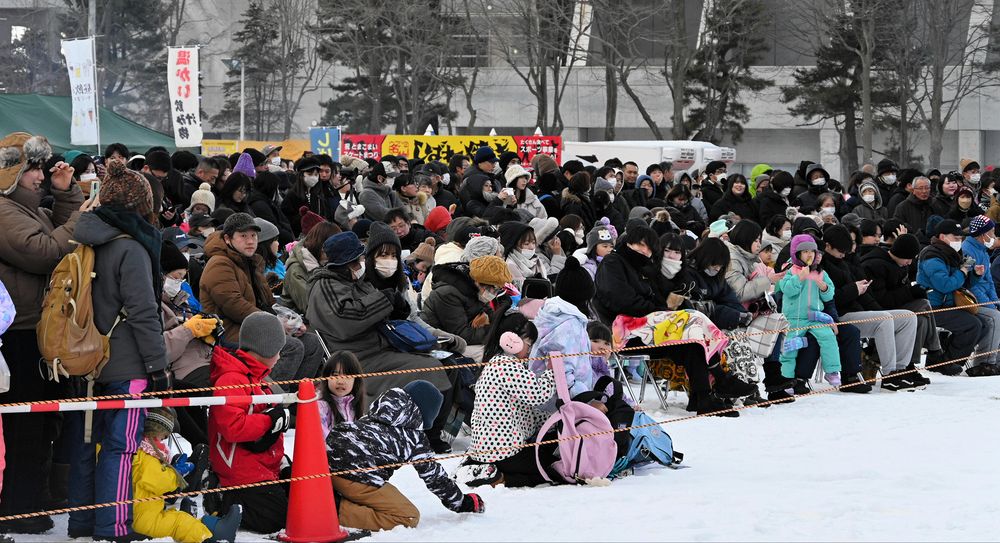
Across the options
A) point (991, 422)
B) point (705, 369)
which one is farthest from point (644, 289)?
point (991, 422)

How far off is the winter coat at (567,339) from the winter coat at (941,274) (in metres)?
5.92

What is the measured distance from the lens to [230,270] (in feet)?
28.7

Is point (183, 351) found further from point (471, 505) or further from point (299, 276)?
point (299, 276)

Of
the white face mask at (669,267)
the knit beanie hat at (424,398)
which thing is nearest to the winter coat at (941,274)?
the white face mask at (669,267)

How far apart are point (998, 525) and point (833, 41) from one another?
41.6m

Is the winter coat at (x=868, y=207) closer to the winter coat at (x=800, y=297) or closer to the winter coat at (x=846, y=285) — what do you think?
the winter coat at (x=846, y=285)

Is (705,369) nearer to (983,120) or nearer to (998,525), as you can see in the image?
(998,525)

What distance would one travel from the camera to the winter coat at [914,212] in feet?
59.2

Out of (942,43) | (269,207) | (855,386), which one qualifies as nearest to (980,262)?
(855,386)

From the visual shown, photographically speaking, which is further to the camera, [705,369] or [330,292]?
[705,369]

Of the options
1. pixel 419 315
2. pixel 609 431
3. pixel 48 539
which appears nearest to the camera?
pixel 48 539

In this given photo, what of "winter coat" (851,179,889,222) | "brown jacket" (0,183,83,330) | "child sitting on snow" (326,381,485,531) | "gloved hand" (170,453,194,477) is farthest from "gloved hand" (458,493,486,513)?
"winter coat" (851,179,889,222)

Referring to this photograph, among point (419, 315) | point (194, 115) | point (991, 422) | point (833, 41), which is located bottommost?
point (991, 422)

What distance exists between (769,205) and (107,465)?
12.5 metres
